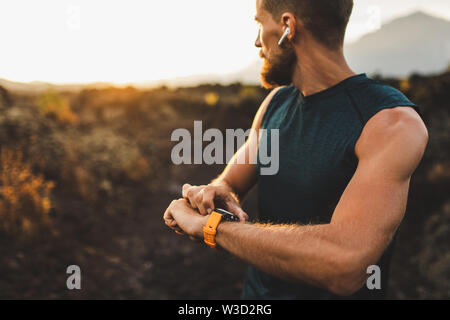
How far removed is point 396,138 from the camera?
1139 millimetres

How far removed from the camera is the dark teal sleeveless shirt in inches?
54.3

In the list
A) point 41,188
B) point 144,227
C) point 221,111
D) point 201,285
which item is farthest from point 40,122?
point 221,111

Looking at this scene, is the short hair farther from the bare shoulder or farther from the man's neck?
the bare shoulder

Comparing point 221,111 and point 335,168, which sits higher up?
point 221,111

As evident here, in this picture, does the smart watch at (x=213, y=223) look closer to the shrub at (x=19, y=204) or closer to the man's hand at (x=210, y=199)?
the man's hand at (x=210, y=199)

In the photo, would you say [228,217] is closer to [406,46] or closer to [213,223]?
[213,223]

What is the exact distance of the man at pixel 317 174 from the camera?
43.6 inches

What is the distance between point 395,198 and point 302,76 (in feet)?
2.89

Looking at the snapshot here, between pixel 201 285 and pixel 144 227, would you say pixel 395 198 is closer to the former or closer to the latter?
pixel 201 285

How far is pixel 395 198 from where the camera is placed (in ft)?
3.66

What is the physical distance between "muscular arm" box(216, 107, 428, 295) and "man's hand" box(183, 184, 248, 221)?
31 centimetres

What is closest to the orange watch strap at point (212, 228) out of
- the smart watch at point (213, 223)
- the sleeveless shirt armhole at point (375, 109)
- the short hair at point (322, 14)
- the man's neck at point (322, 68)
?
the smart watch at point (213, 223)

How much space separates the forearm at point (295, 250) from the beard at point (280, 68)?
94 cm

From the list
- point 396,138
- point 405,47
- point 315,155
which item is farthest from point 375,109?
point 405,47
